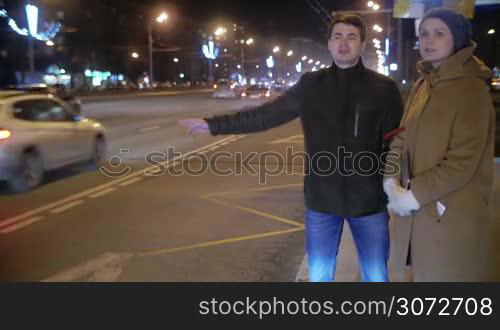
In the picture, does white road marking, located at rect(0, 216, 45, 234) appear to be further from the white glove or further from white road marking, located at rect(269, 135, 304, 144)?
white road marking, located at rect(269, 135, 304, 144)

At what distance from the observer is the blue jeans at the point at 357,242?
3.33 metres

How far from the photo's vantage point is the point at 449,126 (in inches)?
107

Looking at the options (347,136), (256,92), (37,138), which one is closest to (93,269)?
(347,136)

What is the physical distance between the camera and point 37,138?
10828 millimetres

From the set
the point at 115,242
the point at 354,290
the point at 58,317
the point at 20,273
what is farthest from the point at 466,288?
the point at 115,242

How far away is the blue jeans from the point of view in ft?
10.9

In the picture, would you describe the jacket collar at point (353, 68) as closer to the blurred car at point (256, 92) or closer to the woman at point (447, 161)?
the woman at point (447, 161)

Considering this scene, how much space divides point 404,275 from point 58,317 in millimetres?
2052

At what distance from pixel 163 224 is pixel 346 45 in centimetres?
491

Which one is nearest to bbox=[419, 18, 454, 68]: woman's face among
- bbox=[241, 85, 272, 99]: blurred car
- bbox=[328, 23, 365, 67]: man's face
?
bbox=[328, 23, 365, 67]: man's face

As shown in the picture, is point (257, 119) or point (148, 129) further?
point (148, 129)

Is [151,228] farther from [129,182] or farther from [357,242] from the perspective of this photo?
[357,242]

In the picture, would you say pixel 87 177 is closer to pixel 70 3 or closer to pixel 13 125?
pixel 13 125

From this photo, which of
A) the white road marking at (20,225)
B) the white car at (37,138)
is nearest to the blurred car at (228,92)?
the white car at (37,138)
